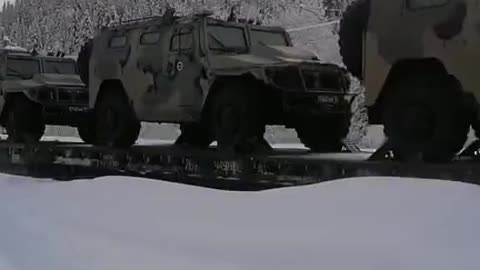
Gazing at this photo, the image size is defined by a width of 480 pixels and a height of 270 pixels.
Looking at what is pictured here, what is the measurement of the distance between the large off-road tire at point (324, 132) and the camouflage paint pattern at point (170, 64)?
0.81 m

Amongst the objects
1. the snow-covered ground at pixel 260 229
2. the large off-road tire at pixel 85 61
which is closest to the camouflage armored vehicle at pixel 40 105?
the large off-road tire at pixel 85 61

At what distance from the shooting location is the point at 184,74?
9.95 meters

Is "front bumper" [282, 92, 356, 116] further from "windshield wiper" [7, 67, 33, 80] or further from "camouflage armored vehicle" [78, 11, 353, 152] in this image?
"windshield wiper" [7, 67, 33, 80]

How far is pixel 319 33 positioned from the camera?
41781 mm

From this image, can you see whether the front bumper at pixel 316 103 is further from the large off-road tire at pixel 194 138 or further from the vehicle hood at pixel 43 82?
the vehicle hood at pixel 43 82

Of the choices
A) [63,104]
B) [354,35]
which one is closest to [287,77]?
[354,35]

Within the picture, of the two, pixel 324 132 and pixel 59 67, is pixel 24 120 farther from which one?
pixel 324 132

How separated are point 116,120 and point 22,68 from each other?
3.91 metres

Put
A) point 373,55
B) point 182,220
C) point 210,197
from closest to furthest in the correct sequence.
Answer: point 182,220 → point 210,197 → point 373,55

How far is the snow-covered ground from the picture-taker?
14.1 feet

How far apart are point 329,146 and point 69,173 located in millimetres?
3832

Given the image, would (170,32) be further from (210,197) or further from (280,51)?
(210,197)

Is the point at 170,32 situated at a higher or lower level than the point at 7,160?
higher

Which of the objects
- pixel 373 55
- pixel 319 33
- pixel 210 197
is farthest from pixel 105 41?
pixel 319 33
